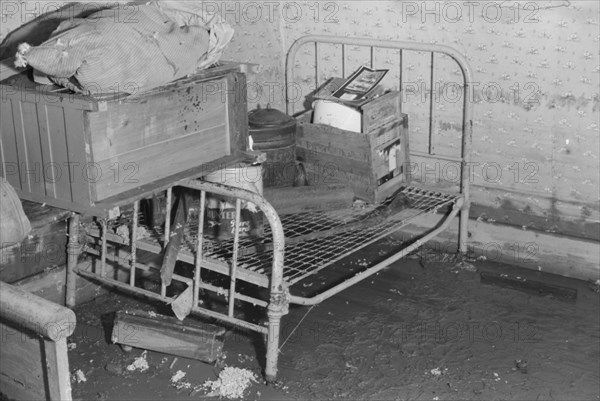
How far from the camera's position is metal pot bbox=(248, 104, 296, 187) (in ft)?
13.8

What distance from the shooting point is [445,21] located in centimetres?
435

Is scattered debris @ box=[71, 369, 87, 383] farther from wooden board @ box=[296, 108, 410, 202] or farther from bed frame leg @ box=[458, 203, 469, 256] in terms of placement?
bed frame leg @ box=[458, 203, 469, 256]

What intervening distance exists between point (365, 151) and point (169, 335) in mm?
1406

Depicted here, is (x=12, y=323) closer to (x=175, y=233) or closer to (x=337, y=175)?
(x=175, y=233)

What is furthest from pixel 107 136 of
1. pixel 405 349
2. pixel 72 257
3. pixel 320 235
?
pixel 405 349

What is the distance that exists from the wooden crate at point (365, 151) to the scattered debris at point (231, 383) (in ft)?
4.07

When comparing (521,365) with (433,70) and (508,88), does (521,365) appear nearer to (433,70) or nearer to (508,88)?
(508,88)

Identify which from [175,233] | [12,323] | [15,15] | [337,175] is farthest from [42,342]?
[337,175]

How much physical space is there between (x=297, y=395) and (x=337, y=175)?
4.45 ft

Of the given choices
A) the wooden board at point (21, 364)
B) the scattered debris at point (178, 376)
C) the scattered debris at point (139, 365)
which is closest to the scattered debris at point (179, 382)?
the scattered debris at point (178, 376)

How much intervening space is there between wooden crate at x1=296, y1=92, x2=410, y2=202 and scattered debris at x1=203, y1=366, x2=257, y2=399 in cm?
124

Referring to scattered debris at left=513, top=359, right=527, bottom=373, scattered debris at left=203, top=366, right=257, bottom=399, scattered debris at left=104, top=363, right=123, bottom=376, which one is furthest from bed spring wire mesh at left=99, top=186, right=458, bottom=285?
scattered debris at left=513, top=359, right=527, bottom=373

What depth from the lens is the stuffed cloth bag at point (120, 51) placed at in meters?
2.87

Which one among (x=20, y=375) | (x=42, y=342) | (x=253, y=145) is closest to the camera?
(x=42, y=342)
